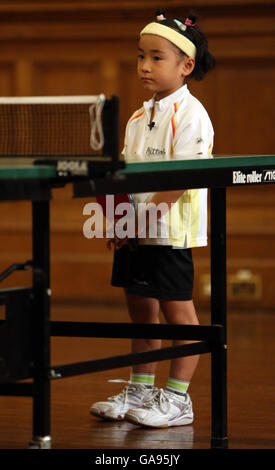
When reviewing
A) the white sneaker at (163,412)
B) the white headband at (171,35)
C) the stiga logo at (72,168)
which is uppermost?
the white headband at (171,35)

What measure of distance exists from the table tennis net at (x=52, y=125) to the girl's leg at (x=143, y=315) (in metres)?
0.57

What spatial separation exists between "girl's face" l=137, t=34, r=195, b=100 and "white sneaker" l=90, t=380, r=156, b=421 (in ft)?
3.52

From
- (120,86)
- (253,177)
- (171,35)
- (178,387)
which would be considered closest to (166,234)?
(253,177)

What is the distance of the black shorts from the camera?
3666mm

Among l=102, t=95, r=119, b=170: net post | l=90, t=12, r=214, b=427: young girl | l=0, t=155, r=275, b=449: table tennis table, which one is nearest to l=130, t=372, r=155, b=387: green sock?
l=90, t=12, r=214, b=427: young girl

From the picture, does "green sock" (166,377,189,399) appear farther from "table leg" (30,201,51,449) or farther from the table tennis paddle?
"table leg" (30,201,51,449)

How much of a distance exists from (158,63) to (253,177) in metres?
0.62

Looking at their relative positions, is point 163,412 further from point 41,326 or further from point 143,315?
point 41,326

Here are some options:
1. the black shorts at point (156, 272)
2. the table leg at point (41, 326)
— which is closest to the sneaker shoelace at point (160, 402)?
the black shorts at point (156, 272)

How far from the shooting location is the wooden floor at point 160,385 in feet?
11.2

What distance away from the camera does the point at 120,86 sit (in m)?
6.64

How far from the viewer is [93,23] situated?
6.63 meters

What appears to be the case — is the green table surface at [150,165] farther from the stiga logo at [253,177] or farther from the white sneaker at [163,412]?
the white sneaker at [163,412]
